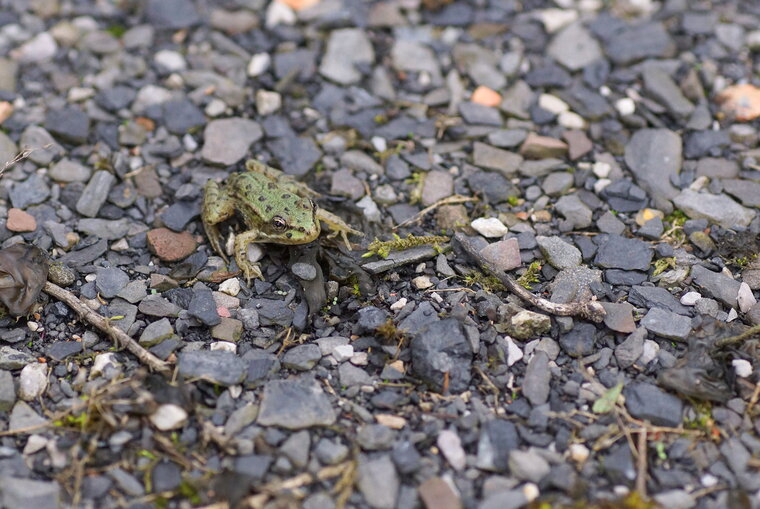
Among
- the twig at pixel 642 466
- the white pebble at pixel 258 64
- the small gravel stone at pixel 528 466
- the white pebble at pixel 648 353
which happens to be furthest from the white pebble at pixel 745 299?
the white pebble at pixel 258 64

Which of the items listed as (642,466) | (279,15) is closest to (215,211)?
(279,15)

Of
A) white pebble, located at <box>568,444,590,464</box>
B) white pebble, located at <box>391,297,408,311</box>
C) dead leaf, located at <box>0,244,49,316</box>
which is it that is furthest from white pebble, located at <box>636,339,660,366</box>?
dead leaf, located at <box>0,244,49,316</box>

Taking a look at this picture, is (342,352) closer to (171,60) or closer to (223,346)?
(223,346)

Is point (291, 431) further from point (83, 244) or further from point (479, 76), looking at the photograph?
point (479, 76)

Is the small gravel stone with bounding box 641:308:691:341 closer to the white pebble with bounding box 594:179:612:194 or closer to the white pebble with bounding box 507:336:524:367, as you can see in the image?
the white pebble with bounding box 507:336:524:367

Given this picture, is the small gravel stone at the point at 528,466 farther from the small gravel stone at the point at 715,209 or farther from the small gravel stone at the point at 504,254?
the small gravel stone at the point at 715,209

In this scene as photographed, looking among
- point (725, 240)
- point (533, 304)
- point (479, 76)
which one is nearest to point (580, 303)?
→ point (533, 304)
